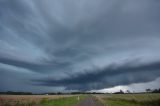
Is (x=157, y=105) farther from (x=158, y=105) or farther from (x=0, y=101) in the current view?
(x=0, y=101)

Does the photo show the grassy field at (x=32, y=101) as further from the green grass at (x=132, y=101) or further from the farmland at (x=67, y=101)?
the green grass at (x=132, y=101)

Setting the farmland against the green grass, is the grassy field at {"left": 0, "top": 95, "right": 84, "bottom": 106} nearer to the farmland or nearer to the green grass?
the farmland

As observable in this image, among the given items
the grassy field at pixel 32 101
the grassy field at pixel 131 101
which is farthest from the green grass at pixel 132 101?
the grassy field at pixel 32 101

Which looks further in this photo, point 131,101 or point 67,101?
point 131,101

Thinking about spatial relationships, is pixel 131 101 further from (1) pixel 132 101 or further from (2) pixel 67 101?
(2) pixel 67 101

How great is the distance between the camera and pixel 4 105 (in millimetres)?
31984

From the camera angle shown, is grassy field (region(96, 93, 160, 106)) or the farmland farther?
grassy field (region(96, 93, 160, 106))

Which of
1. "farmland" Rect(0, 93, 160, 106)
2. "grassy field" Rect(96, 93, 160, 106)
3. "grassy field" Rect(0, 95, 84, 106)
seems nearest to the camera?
"grassy field" Rect(0, 95, 84, 106)

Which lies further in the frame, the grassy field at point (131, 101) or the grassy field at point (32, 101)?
the grassy field at point (131, 101)

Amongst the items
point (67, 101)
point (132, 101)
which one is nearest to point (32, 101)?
point (67, 101)

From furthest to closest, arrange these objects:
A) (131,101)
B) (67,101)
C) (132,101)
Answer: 1. (132,101)
2. (131,101)
3. (67,101)

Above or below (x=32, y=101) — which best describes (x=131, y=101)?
above

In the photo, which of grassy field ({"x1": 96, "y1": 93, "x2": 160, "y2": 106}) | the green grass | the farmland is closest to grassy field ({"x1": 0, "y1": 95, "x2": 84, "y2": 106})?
the farmland

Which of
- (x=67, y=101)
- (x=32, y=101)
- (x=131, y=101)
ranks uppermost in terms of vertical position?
(x=131, y=101)
